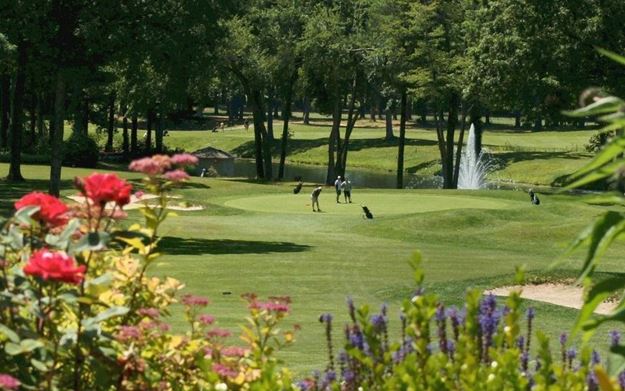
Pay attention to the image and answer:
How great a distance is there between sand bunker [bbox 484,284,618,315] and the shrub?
45.9 meters

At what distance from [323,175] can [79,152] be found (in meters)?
22.8

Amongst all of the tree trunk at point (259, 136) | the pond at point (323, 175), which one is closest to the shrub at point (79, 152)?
the tree trunk at point (259, 136)

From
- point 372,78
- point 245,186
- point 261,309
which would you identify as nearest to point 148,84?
point 372,78

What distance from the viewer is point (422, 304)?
5445 millimetres

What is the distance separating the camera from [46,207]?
5438 millimetres

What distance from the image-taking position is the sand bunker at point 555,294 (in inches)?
777

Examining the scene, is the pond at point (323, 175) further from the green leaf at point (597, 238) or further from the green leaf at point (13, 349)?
the green leaf at point (597, 238)

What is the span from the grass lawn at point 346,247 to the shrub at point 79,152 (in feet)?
48.7

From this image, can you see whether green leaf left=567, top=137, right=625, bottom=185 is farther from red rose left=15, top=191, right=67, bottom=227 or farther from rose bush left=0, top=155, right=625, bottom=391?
red rose left=15, top=191, right=67, bottom=227

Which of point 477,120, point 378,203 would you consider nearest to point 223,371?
point 378,203

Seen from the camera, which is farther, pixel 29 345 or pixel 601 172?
pixel 29 345

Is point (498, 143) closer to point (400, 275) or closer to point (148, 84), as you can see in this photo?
point (148, 84)

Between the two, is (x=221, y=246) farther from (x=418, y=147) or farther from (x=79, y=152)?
(x=418, y=147)

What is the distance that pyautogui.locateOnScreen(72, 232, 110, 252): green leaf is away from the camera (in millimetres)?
5145
